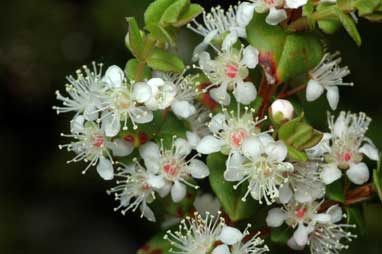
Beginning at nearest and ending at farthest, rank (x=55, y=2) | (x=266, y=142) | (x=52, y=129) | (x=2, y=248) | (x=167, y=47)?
(x=266, y=142)
(x=167, y=47)
(x=2, y=248)
(x=55, y=2)
(x=52, y=129)

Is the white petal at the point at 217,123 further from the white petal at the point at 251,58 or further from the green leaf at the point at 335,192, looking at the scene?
the green leaf at the point at 335,192

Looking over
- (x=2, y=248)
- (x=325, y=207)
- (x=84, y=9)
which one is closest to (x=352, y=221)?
(x=325, y=207)

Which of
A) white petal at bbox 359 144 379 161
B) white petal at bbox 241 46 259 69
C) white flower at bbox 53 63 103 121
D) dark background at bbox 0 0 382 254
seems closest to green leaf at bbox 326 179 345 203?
white petal at bbox 359 144 379 161

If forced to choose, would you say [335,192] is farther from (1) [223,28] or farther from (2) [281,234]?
(1) [223,28]

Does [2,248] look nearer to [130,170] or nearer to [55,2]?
[55,2]

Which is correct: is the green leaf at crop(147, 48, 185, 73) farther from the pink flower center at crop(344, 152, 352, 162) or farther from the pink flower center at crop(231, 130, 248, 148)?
the pink flower center at crop(344, 152, 352, 162)

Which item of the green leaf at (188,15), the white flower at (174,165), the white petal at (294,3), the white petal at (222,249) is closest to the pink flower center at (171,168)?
the white flower at (174,165)
